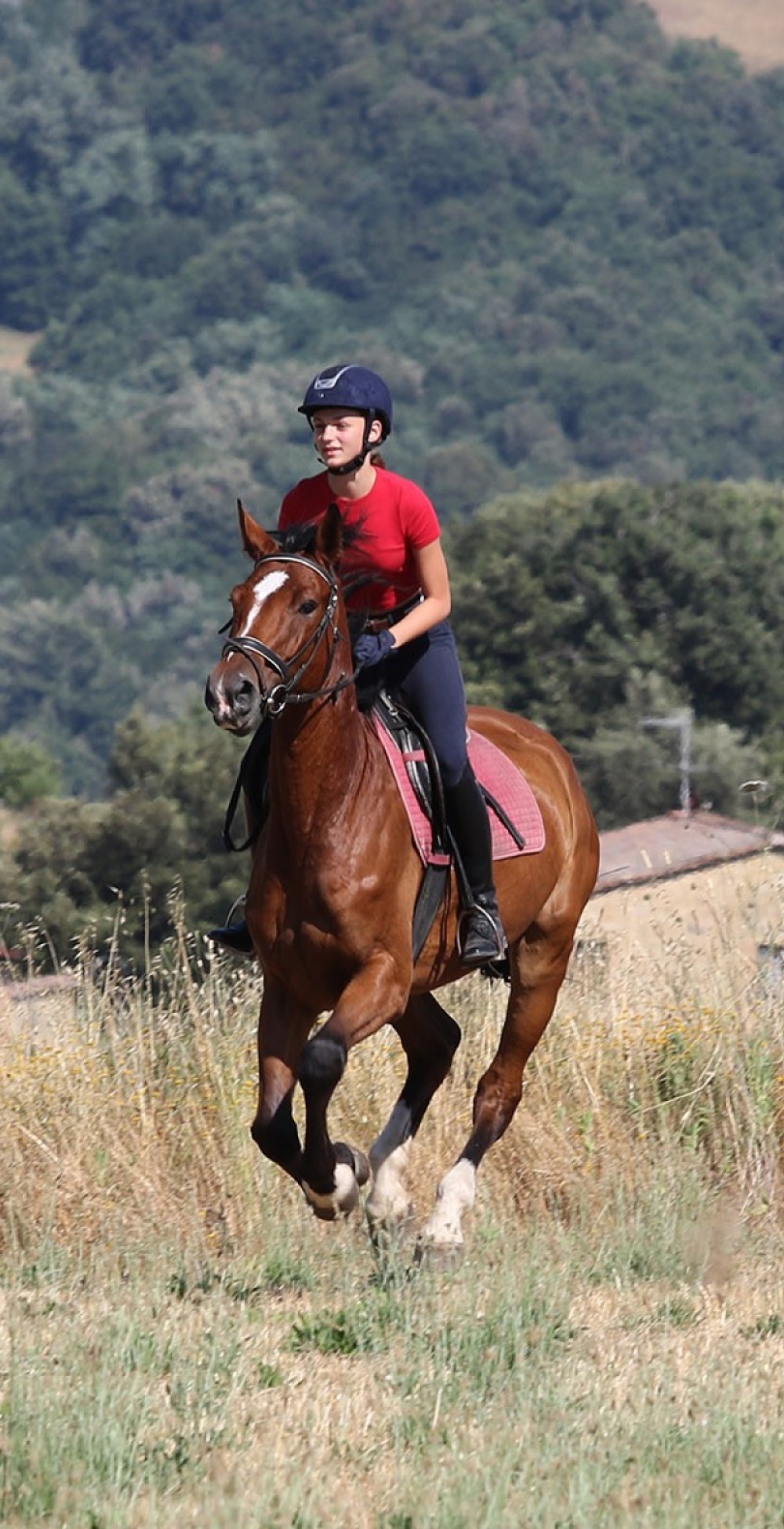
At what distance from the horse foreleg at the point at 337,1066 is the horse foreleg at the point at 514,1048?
67cm

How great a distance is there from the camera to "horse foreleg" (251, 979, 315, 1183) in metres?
7.45

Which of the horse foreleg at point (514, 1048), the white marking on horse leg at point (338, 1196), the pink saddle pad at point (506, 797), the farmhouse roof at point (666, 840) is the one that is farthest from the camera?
the farmhouse roof at point (666, 840)

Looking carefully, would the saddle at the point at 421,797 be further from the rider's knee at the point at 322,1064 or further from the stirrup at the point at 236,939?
the rider's knee at the point at 322,1064

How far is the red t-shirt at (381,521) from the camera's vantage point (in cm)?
A: 780

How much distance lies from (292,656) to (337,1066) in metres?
1.24

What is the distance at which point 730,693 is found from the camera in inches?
2635

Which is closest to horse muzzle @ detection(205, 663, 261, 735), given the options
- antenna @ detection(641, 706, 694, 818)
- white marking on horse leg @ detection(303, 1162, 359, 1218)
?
white marking on horse leg @ detection(303, 1162, 359, 1218)

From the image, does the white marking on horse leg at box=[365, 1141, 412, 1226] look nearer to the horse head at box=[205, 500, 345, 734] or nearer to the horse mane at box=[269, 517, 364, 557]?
the horse head at box=[205, 500, 345, 734]

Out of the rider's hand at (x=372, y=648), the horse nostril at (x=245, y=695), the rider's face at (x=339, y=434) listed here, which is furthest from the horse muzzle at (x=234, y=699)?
the rider's face at (x=339, y=434)

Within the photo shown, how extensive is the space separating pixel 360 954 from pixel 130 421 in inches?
7100

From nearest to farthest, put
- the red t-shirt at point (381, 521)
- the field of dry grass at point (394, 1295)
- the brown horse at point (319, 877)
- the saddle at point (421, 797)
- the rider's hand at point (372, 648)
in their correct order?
the field of dry grass at point (394, 1295)
the brown horse at point (319, 877)
the rider's hand at point (372, 648)
the red t-shirt at point (381, 521)
the saddle at point (421, 797)

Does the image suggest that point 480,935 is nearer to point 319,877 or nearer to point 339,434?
point 319,877

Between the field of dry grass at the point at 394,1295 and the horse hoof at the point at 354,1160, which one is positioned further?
the horse hoof at the point at 354,1160

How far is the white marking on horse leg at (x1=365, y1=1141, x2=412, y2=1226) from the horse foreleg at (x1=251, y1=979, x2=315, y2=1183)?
0.74 meters
